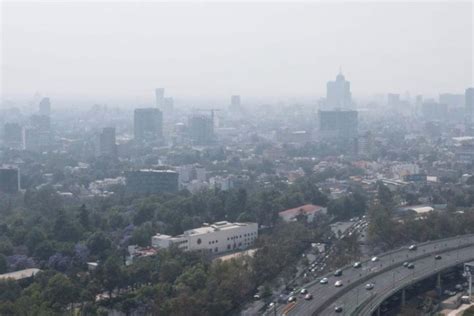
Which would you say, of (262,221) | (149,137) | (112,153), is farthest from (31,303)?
(149,137)

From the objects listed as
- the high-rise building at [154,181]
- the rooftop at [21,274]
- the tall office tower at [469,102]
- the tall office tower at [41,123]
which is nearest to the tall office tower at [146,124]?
the tall office tower at [41,123]

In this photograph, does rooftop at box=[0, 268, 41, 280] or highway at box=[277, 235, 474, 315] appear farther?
rooftop at box=[0, 268, 41, 280]

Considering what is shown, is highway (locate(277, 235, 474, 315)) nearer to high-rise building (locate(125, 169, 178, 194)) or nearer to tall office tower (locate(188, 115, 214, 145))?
high-rise building (locate(125, 169, 178, 194))

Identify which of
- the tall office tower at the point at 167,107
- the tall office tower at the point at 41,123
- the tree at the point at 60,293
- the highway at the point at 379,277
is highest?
the tall office tower at the point at 167,107

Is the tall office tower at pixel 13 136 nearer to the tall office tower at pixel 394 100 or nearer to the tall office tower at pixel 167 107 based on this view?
the tall office tower at pixel 167 107

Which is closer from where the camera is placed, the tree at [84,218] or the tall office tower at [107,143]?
the tree at [84,218]

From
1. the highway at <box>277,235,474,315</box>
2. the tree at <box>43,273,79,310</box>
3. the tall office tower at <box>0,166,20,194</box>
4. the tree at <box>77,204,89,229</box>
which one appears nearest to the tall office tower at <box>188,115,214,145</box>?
the tall office tower at <box>0,166,20,194</box>
